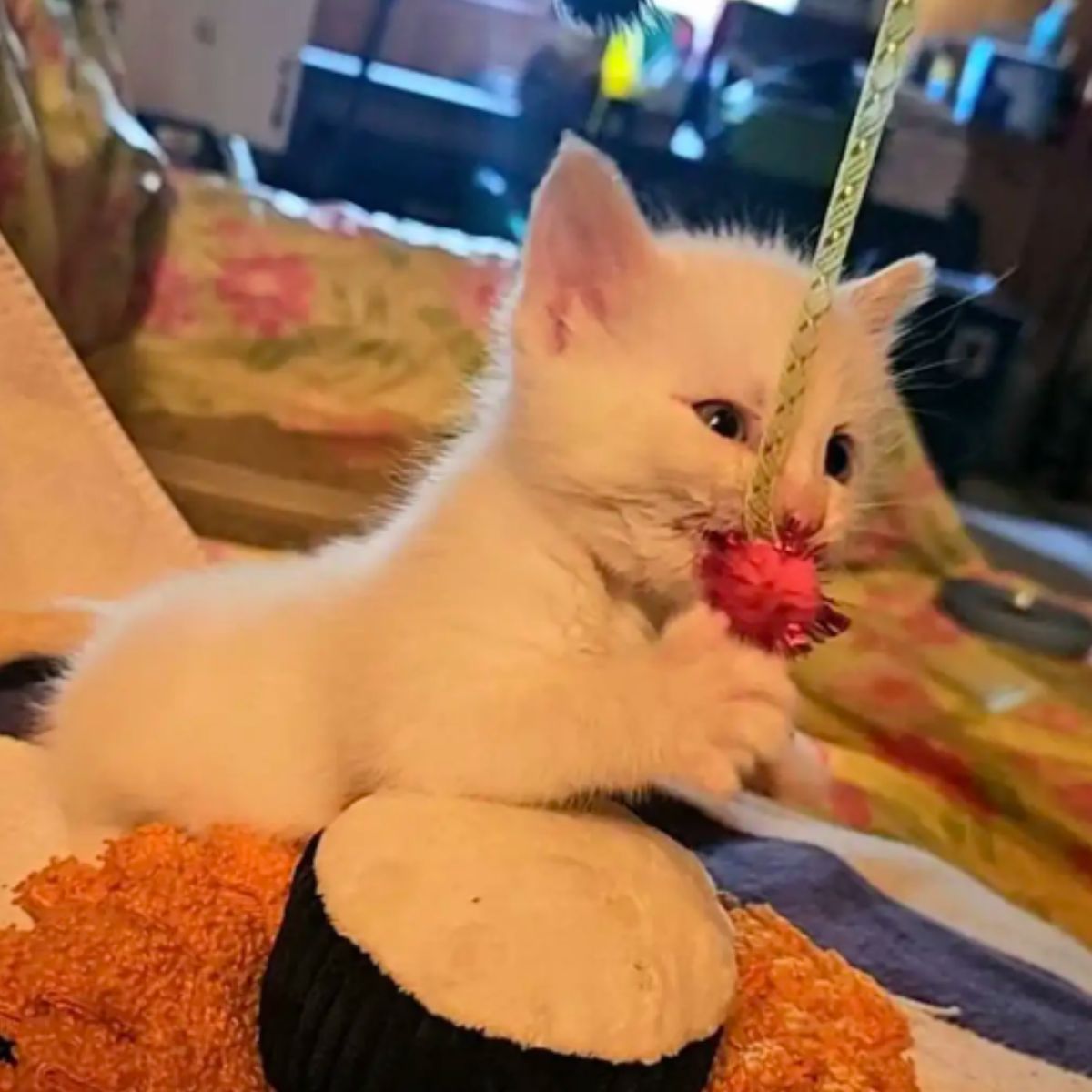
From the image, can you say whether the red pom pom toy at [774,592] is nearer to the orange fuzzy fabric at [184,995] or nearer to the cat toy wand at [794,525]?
the cat toy wand at [794,525]

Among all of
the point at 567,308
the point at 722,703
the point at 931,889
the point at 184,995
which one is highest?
the point at 567,308

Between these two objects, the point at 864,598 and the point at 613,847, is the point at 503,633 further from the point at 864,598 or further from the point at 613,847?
the point at 864,598

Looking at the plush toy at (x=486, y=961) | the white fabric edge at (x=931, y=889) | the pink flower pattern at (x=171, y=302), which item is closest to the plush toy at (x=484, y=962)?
the plush toy at (x=486, y=961)

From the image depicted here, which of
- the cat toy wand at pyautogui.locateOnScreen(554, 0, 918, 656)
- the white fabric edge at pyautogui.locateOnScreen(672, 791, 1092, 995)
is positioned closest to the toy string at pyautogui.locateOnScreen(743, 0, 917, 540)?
the cat toy wand at pyautogui.locateOnScreen(554, 0, 918, 656)

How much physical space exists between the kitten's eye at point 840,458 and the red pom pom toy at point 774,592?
65mm

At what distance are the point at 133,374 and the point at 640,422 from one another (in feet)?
3.12

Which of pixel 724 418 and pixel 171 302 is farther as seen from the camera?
pixel 171 302

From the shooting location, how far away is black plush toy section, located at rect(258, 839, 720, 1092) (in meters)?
0.55

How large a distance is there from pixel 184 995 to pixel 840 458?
0.35 metres

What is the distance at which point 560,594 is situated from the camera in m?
0.67

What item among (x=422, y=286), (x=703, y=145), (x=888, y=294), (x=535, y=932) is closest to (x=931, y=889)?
(x=888, y=294)

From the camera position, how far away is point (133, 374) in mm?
1500

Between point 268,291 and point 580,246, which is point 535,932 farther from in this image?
point 268,291

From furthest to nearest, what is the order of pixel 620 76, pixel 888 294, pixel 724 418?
1. pixel 620 76
2. pixel 888 294
3. pixel 724 418
